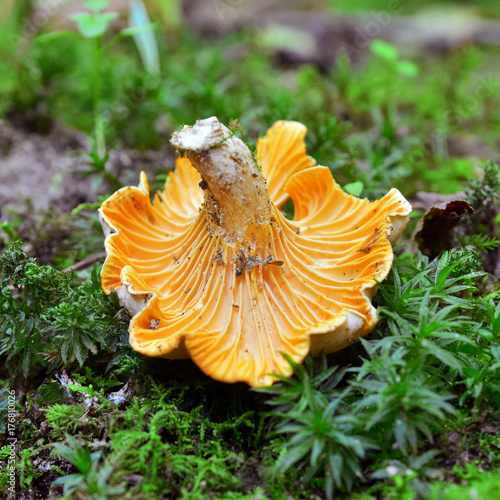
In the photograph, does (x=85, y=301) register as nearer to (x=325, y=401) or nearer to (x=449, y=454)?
(x=325, y=401)

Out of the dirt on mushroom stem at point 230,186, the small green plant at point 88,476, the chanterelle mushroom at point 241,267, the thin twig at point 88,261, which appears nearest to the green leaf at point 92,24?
the chanterelle mushroom at point 241,267

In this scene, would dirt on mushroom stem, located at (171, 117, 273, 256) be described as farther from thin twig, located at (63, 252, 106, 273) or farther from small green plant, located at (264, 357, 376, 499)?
thin twig, located at (63, 252, 106, 273)

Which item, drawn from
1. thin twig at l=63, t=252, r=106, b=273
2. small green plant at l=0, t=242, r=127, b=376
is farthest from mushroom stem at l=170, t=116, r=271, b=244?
thin twig at l=63, t=252, r=106, b=273

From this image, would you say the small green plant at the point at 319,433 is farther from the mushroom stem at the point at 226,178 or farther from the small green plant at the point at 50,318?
the small green plant at the point at 50,318

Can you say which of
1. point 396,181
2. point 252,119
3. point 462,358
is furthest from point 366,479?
point 252,119

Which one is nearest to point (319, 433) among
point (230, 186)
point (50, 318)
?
point (230, 186)

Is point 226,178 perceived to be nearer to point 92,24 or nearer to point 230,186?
point 230,186

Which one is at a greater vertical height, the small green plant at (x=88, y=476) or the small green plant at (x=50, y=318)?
the small green plant at (x=50, y=318)
